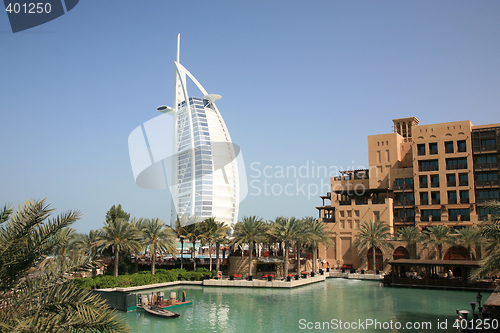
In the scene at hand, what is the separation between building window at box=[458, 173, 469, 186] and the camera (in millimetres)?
59469

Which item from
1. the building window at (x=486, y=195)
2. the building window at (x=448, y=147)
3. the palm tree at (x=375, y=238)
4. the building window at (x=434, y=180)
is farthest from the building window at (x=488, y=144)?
the palm tree at (x=375, y=238)

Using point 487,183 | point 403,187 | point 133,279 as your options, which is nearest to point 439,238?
point 487,183

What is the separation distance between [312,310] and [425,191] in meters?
39.2

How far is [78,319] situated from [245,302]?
25302 millimetres

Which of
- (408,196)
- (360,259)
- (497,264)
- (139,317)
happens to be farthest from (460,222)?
(139,317)

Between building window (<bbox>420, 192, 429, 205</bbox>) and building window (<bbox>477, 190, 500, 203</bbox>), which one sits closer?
building window (<bbox>477, 190, 500, 203</bbox>)

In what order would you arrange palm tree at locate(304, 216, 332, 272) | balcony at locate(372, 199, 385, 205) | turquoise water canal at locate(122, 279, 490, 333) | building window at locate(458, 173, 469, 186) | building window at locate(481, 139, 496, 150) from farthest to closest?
balcony at locate(372, 199, 385, 205)
building window at locate(458, 173, 469, 186)
building window at locate(481, 139, 496, 150)
palm tree at locate(304, 216, 332, 272)
turquoise water canal at locate(122, 279, 490, 333)

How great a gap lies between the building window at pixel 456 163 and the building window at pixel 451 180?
103 centimetres

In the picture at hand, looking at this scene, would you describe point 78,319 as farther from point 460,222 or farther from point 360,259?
point 460,222

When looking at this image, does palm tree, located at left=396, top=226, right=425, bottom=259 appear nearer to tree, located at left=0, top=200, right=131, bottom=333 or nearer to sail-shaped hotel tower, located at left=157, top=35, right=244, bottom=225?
tree, located at left=0, top=200, right=131, bottom=333

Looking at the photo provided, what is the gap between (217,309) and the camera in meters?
30.2

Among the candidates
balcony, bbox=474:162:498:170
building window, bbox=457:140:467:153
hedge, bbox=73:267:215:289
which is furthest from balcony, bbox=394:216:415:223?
hedge, bbox=73:267:215:289

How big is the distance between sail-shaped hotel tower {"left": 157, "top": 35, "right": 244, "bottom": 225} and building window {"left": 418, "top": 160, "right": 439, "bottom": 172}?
50802mm

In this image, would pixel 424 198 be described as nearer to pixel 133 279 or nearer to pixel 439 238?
pixel 439 238
